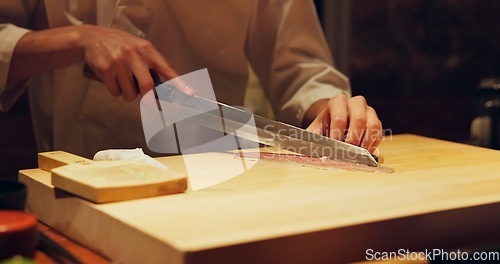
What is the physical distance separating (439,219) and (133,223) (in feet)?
1.11

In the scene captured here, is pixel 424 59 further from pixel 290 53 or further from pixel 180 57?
pixel 180 57

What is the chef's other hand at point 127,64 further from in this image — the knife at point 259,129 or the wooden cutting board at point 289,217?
the wooden cutting board at point 289,217

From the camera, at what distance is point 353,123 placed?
122cm

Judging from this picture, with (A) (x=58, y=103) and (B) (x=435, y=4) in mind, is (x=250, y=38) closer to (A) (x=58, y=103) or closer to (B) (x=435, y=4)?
(A) (x=58, y=103)

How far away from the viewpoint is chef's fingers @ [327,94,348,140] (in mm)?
1226

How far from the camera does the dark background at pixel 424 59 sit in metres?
2.47

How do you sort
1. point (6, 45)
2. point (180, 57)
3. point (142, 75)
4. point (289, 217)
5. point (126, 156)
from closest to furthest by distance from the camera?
point (289, 217) < point (126, 156) < point (142, 75) < point (6, 45) < point (180, 57)

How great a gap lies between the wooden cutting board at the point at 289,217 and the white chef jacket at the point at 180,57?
0.51m

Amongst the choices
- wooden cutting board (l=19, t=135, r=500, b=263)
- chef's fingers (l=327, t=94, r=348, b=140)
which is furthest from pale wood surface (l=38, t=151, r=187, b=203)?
chef's fingers (l=327, t=94, r=348, b=140)

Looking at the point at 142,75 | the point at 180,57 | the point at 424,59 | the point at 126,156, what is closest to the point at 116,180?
the point at 126,156

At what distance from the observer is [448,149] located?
4.15 ft

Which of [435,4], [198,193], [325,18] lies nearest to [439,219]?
[198,193]

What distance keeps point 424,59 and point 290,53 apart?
3.60 feet

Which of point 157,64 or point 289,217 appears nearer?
point 289,217
